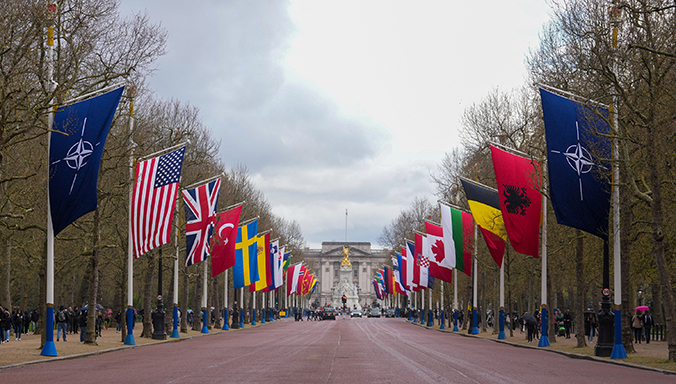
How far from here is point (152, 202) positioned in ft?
103

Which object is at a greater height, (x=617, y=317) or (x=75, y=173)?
(x=75, y=173)

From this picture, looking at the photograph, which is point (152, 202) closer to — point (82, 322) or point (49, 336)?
point (49, 336)

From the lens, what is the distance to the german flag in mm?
37656

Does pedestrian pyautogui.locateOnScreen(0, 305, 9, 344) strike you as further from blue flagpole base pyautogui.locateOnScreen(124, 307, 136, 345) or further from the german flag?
the german flag

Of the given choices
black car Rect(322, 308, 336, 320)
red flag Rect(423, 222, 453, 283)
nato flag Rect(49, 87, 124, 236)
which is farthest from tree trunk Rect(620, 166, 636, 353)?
black car Rect(322, 308, 336, 320)

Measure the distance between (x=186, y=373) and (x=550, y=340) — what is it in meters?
25.0

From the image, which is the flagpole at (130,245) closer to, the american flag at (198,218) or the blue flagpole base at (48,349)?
the american flag at (198,218)

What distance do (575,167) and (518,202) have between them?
18.9ft

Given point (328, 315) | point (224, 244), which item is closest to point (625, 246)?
point (224, 244)

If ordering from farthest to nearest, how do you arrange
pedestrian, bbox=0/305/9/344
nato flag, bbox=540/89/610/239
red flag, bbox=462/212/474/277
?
red flag, bbox=462/212/474/277, pedestrian, bbox=0/305/9/344, nato flag, bbox=540/89/610/239

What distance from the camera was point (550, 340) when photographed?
130ft

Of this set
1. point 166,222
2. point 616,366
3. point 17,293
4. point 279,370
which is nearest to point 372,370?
point 279,370

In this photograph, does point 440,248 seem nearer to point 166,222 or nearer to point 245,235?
point 245,235

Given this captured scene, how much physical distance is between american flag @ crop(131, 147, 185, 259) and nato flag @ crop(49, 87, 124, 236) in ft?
21.3
